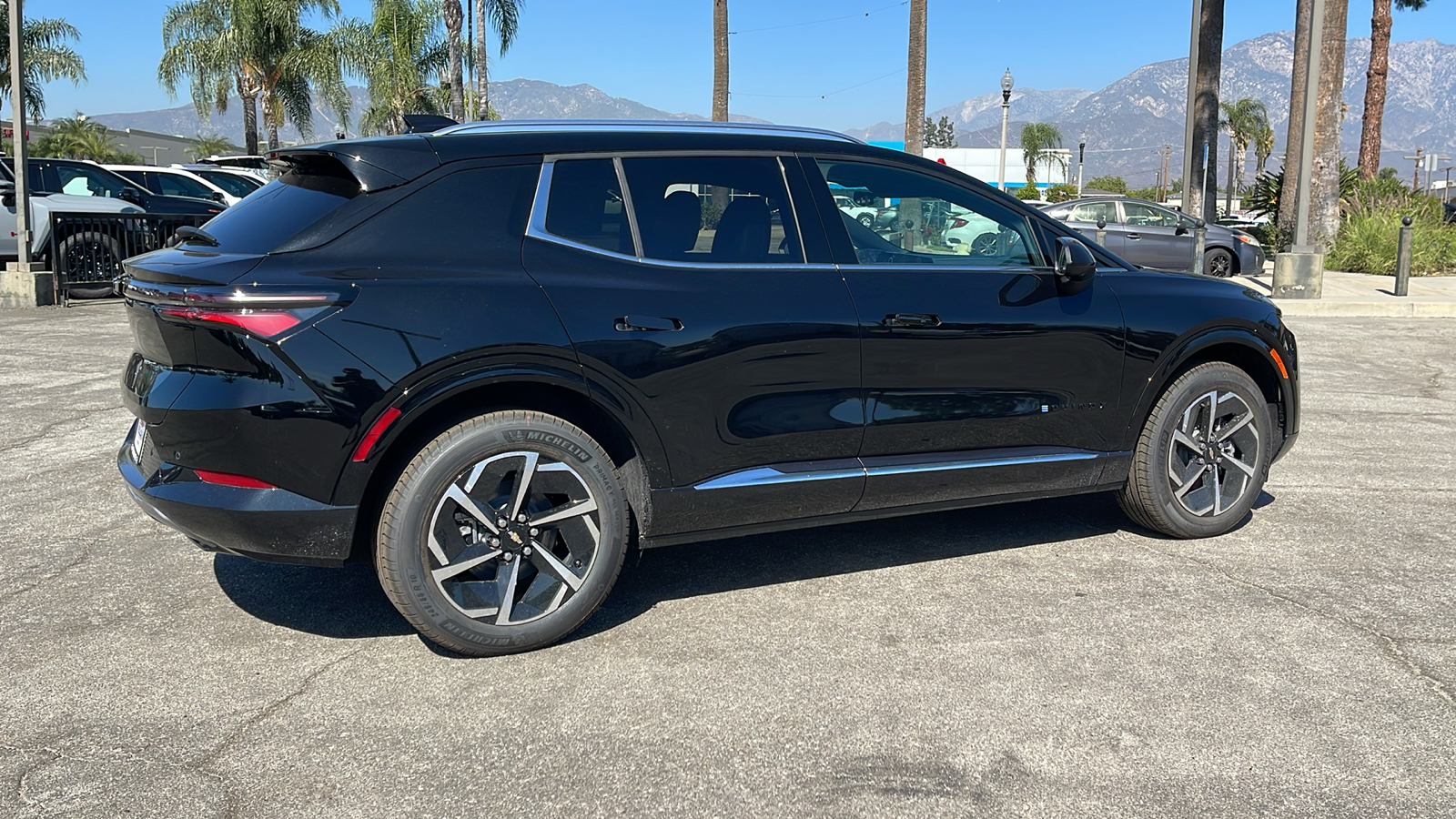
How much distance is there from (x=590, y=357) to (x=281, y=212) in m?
1.13

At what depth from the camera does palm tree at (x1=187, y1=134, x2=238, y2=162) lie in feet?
237

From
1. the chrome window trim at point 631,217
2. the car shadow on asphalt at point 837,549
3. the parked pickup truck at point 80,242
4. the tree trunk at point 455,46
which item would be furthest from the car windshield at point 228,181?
the chrome window trim at point 631,217

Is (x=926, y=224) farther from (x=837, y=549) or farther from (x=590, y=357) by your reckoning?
(x=590, y=357)

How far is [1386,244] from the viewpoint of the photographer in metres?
20.5

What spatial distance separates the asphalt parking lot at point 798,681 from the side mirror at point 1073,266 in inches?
45.2

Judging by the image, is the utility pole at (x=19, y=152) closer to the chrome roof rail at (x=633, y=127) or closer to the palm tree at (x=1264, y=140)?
the chrome roof rail at (x=633, y=127)

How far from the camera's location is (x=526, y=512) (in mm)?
3684

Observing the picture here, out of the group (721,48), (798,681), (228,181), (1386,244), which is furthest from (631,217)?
(721,48)

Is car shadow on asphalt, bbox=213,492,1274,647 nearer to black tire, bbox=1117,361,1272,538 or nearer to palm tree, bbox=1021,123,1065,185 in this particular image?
black tire, bbox=1117,361,1272,538

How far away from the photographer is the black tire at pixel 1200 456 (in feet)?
15.9

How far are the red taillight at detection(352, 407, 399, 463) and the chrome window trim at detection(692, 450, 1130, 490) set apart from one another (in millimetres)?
1053

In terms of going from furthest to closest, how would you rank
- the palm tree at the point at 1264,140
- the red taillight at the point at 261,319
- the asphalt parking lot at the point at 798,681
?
1. the palm tree at the point at 1264,140
2. the red taillight at the point at 261,319
3. the asphalt parking lot at the point at 798,681

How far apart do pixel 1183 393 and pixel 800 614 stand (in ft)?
6.53

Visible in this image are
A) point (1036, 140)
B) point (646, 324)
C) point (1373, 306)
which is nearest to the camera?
point (646, 324)
